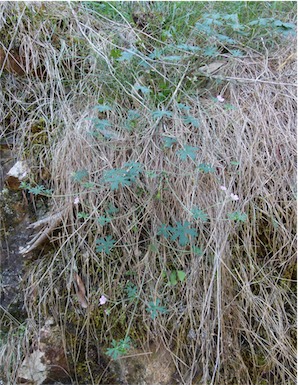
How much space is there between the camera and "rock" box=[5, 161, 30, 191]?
1218 mm

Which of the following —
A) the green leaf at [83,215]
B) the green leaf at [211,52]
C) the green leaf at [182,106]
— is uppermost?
the green leaf at [211,52]

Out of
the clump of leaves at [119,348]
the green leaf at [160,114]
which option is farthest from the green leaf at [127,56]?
the clump of leaves at [119,348]

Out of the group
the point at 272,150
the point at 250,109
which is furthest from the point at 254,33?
the point at 272,150

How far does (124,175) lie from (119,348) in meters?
0.51

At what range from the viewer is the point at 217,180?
113 centimetres

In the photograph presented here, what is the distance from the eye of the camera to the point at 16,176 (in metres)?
1.22

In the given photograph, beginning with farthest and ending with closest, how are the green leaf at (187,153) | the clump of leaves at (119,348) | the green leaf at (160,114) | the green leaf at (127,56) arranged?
the green leaf at (127,56) < the green leaf at (160,114) < the green leaf at (187,153) < the clump of leaves at (119,348)

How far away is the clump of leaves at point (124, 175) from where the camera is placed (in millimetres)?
1017

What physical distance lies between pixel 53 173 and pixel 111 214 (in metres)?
0.26

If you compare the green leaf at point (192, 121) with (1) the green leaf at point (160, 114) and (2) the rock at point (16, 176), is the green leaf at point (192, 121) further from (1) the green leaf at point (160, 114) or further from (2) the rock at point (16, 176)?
(2) the rock at point (16, 176)

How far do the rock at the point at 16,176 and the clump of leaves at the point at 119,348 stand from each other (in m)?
0.64

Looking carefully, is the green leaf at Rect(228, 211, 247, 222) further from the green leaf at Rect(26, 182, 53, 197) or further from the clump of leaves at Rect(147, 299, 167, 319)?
the green leaf at Rect(26, 182, 53, 197)

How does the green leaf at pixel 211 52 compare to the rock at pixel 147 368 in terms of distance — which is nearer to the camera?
the rock at pixel 147 368

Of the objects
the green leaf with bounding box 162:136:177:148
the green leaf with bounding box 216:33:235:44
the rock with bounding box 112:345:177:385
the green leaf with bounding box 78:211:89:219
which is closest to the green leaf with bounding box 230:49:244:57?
the green leaf with bounding box 216:33:235:44
